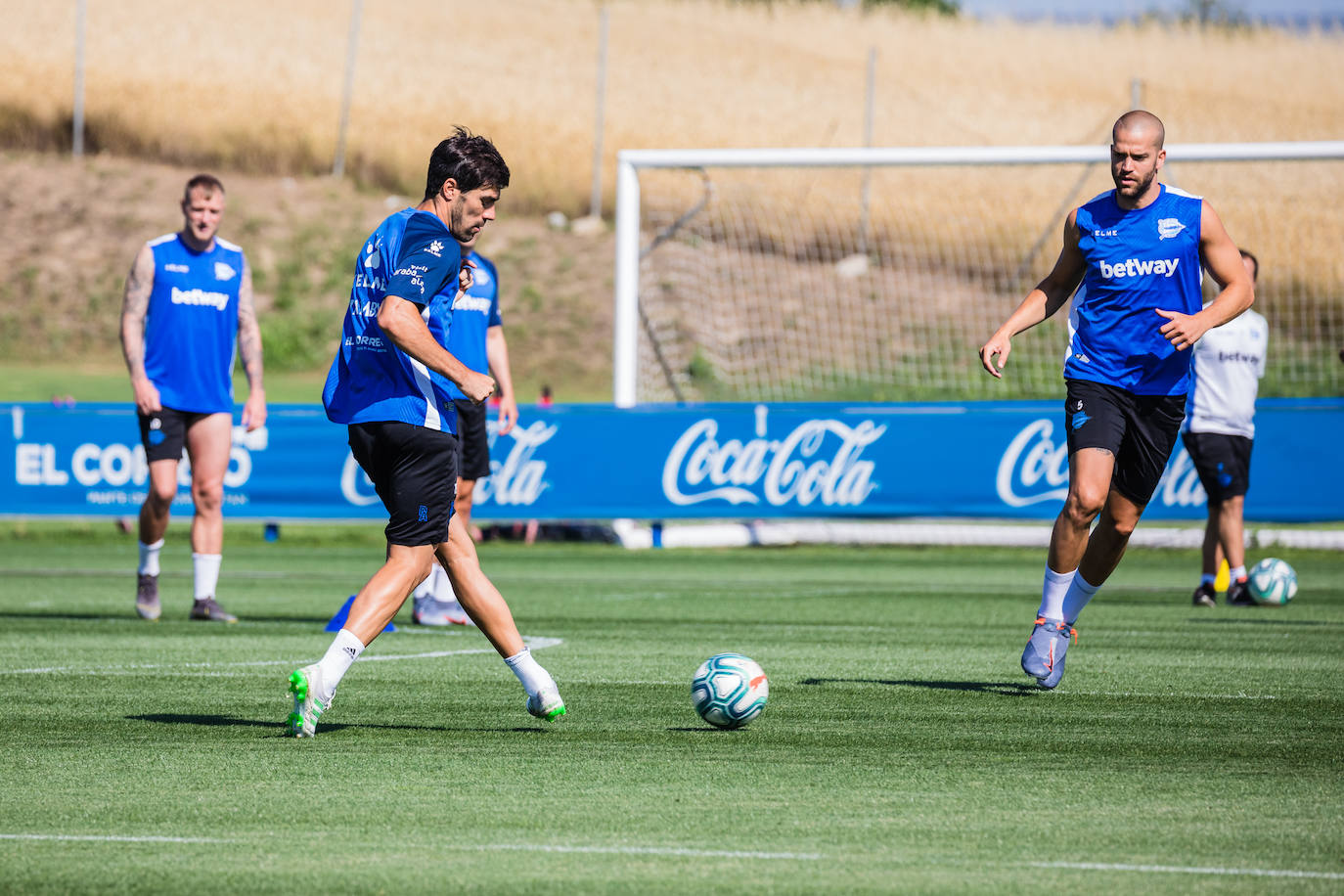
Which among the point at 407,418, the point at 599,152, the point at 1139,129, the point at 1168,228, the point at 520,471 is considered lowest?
the point at 520,471

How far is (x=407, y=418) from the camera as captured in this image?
6230 millimetres

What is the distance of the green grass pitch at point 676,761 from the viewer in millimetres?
4258

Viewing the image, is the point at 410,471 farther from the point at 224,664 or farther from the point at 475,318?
the point at 475,318

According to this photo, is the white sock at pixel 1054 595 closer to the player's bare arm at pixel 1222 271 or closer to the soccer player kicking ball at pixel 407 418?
the player's bare arm at pixel 1222 271

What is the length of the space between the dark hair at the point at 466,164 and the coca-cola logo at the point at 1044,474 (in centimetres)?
1191

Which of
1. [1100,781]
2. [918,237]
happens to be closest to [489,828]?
[1100,781]

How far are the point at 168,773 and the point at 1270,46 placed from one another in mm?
40349

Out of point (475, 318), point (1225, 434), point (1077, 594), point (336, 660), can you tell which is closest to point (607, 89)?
point (1225, 434)

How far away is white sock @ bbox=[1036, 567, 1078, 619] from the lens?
24.4 feet

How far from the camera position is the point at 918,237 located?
28875mm

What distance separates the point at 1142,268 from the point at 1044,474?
10278 mm

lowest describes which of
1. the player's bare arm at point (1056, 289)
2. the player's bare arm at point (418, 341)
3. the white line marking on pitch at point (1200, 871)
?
the white line marking on pitch at point (1200, 871)

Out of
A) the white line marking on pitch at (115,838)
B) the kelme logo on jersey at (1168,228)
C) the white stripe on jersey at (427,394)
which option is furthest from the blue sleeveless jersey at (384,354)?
the kelme logo on jersey at (1168,228)

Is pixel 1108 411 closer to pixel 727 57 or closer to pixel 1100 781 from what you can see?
pixel 1100 781
